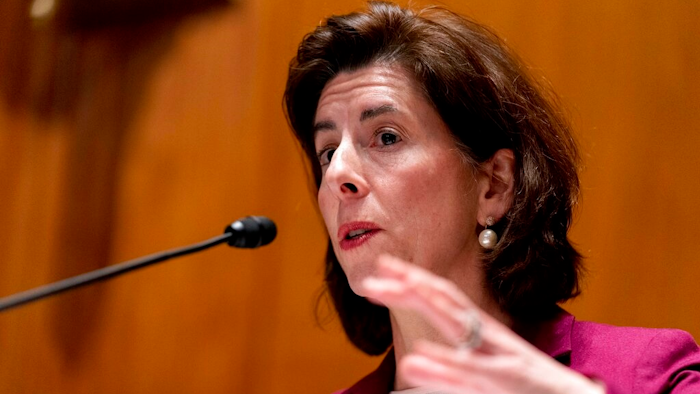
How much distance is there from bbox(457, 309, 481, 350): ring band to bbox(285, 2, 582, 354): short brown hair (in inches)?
21.1

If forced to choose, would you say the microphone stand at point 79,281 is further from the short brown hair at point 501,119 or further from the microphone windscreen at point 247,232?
the short brown hair at point 501,119

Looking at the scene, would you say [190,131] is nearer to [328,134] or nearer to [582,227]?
[328,134]

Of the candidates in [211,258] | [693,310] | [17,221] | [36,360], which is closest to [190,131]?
[211,258]

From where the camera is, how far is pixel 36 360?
5.72 ft

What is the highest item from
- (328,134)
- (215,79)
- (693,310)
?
(215,79)

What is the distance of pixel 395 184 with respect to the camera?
1.34 metres

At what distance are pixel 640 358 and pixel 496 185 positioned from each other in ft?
1.12

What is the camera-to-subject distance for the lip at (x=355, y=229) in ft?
4.40

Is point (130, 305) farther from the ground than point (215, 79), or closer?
closer

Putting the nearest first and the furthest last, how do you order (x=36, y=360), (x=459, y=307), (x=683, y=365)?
(x=459, y=307)
(x=683, y=365)
(x=36, y=360)

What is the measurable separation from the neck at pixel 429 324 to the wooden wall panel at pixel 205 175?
0.33 m

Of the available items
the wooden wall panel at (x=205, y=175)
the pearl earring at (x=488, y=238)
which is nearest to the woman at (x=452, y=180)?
the pearl earring at (x=488, y=238)

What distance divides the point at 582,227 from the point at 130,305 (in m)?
0.85

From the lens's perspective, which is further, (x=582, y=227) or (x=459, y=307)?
(x=582, y=227)
